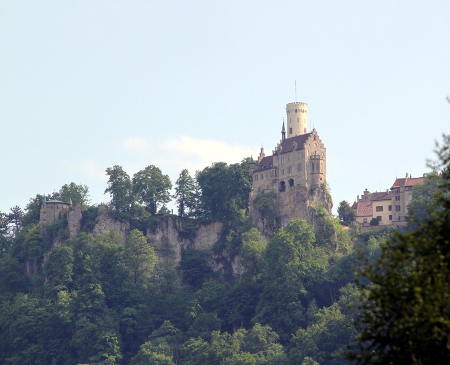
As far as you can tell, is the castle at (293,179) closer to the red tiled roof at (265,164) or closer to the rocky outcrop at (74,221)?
the red tiled roof at (265,164)

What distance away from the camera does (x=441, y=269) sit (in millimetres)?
30000

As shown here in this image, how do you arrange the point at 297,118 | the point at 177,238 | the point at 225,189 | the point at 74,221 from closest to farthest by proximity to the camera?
the point at 225,189, the point at 177,238, the point at 74,221, the point at 297,118

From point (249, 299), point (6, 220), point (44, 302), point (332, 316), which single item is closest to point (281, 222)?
point (249, 299)

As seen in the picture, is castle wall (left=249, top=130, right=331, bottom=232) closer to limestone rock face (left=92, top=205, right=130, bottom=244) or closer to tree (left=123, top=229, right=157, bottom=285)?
tree (left=123, top=229, right=157, bottom=285)

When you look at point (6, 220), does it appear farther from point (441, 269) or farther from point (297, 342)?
point (441, 269)

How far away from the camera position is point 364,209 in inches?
5221

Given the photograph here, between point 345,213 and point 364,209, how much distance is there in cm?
233

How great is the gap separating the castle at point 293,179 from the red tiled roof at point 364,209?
787 cm

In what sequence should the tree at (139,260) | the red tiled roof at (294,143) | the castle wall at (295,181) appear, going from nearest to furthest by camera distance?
the castle wall at (295,181) → the tree at (139,260) → the red tiled roof at (294,143)

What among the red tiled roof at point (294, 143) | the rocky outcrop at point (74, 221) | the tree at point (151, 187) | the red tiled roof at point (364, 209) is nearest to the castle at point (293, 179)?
the red tiled roof at point (294, 143)

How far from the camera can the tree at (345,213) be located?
132 meters

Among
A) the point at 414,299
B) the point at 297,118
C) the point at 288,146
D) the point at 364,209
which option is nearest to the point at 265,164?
the point at 288,146

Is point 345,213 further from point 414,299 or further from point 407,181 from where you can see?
point 414,299

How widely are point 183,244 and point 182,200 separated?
6573mm
